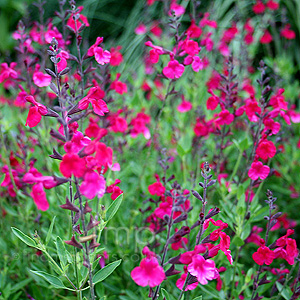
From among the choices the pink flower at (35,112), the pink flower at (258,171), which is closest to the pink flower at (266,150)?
the pink flower at (258,171)

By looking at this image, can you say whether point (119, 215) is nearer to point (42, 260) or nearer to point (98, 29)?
point (42, 260)

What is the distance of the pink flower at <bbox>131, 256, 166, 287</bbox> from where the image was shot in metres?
1.28

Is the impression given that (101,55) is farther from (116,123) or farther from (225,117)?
(225,117)

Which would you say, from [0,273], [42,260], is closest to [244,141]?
[42,260]

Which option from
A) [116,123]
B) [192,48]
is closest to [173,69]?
[192,48]

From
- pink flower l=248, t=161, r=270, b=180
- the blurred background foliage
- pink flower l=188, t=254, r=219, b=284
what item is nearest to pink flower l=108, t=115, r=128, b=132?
pink flower l=248, t=161, r=270, b=180

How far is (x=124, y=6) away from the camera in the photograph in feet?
24.5

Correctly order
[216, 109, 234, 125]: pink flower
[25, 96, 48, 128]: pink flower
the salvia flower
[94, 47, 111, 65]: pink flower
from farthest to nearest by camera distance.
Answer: [216, 109, 234, 125]: pink flower, [94, 47, 111, 65]: pink flower, [25, 96, 48, 128]: pink flower, the salvia flower

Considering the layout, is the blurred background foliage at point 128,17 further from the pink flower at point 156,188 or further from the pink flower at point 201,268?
the pink flower at point 201,268

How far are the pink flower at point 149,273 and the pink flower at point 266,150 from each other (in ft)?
3.23

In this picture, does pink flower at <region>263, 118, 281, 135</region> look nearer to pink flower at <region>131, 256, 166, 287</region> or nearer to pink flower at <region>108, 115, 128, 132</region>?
pink flower at <region>108, 115, 128, 132</region>

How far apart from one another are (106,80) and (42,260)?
1.26 meters

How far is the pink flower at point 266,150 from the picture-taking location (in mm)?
1929

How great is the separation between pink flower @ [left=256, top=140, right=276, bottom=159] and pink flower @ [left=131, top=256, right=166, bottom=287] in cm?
98
